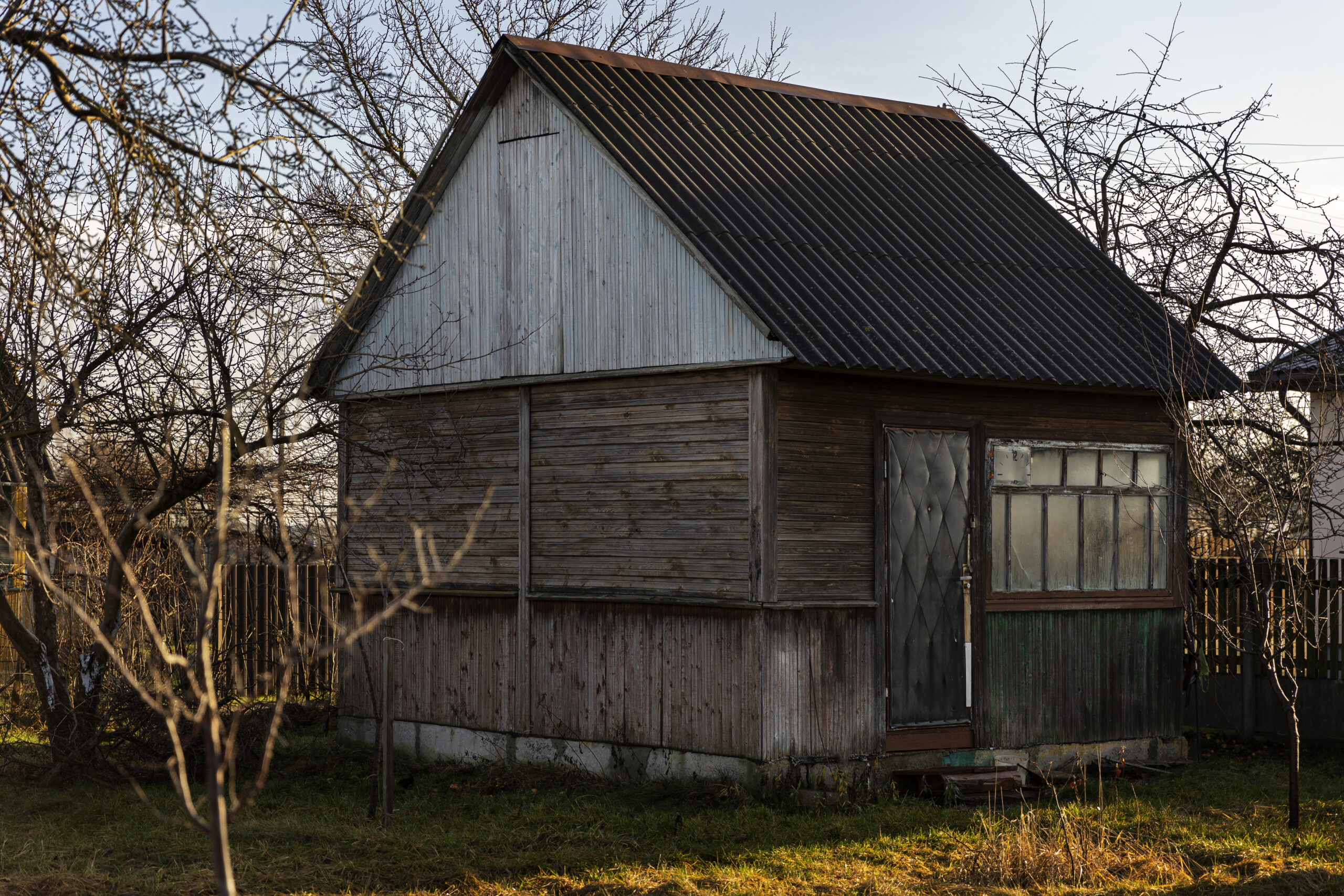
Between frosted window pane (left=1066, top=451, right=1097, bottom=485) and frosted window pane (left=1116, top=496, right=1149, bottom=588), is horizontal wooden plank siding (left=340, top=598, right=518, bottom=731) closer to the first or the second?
frosted window pane (left=1066, top=451, right=1097, bottom=485)

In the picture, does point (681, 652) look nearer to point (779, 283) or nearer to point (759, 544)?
point (759, 544)

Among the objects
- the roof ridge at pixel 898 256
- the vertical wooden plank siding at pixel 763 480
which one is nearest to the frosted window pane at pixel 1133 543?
the roof ridge at pixel 898 256

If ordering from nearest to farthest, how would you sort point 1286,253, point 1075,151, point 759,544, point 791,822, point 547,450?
point 791,822
point 759,544
point 547,450
point 1286,253
point 1075,151

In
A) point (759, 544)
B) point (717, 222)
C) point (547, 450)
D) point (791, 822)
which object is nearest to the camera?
point (791, 822)

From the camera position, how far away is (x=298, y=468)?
13102 mm

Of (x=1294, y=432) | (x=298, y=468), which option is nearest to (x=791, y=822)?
(x=298, y=468)

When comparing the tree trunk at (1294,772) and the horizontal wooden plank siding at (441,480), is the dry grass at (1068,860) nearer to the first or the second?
the tree trunk at (1294,772)

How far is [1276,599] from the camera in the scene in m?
15.0

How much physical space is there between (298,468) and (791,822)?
589cm

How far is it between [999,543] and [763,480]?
2.56 metres

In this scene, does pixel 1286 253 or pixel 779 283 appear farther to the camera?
pixel 1286 253

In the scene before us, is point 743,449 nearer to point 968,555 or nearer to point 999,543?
point 968,555

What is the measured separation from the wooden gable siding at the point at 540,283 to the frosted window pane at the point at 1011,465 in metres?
2.67

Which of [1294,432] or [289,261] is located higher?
[289,261]
